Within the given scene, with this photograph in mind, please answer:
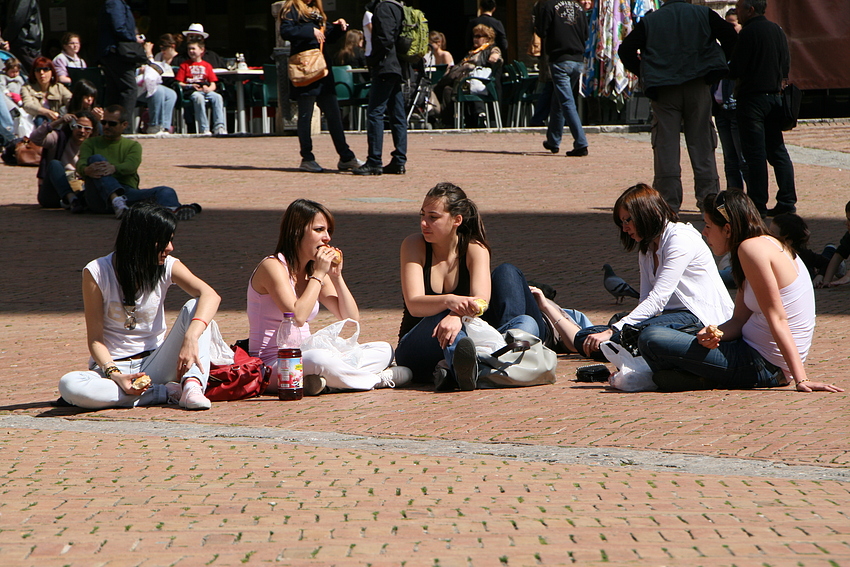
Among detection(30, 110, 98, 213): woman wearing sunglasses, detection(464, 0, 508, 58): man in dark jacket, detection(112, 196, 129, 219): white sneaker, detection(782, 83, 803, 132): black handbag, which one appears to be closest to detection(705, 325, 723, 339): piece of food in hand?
detection(782, 83, 803, 132): black handbag

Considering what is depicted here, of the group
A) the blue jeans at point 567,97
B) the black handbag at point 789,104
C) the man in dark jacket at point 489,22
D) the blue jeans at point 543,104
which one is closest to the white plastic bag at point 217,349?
the black handbag at point 789,104

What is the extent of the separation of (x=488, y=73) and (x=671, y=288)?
13.4 metres

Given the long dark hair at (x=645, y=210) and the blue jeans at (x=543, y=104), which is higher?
the blue jeans at (x=543, y=104)

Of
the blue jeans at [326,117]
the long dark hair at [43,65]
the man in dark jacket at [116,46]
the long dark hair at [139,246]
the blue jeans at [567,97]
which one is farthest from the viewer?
the long dark hair at [43,65]

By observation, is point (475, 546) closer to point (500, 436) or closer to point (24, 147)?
point (500, 436)

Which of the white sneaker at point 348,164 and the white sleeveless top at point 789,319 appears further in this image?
the white sneaker at point 348,164

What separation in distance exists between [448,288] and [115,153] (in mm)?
6230

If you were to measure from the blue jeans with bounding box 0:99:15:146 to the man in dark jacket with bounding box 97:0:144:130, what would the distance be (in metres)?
1.44

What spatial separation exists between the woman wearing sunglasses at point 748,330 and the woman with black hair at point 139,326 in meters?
2.14

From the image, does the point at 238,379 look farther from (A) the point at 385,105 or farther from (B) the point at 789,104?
(A) the point at 385,105

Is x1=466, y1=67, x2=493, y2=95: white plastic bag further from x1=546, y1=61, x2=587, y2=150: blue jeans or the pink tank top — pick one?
the pink tank top

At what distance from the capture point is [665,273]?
577 centimetres

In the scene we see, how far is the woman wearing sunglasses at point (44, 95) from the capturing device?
51.5 feet

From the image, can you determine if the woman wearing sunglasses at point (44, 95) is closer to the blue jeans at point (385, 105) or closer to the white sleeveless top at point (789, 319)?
the blue jeans at point (385, 105)
